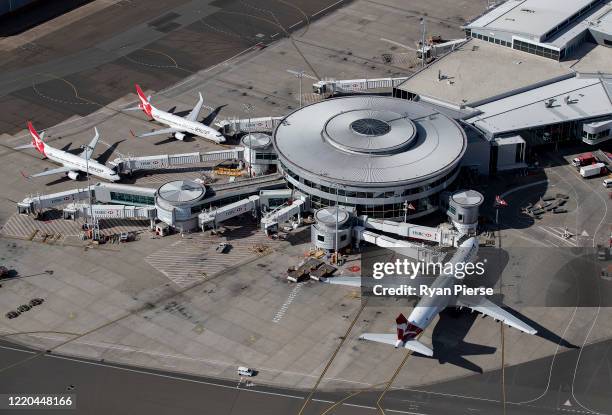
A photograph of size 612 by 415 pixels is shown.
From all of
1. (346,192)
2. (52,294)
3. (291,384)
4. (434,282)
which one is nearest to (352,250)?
(346,192)

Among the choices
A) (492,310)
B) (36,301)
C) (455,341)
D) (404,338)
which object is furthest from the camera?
(36,301)

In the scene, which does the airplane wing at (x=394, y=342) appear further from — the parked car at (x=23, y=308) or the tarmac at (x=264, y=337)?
the parked car at (x=23, y=308)

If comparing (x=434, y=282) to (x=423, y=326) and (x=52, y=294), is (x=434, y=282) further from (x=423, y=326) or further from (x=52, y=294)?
(x=52, y=294)

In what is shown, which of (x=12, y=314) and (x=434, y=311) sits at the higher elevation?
(x=434, y=311)

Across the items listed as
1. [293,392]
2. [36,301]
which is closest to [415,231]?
[293,392]

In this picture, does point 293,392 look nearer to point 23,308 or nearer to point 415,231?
point 415,231

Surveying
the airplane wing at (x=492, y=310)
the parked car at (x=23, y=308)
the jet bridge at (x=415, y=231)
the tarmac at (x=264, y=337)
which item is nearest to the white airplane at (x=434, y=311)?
the airplane wing at (x=492, y=310)

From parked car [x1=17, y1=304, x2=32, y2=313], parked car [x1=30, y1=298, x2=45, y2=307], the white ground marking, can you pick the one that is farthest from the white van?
parked car [x1=17, y1=304, x2=32, y2=313]
